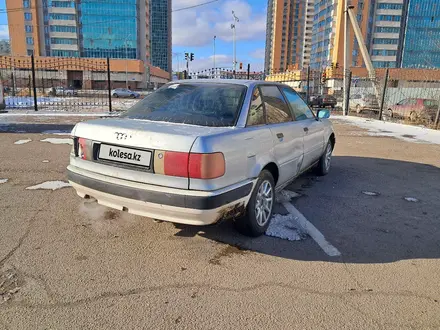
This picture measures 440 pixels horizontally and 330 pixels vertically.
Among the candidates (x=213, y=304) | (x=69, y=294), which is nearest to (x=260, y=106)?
(x=213, y=304)

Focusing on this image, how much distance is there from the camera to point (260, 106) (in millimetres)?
3719

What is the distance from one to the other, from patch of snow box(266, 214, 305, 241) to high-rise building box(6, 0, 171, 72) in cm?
9112

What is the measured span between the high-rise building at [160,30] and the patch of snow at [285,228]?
12847 cm

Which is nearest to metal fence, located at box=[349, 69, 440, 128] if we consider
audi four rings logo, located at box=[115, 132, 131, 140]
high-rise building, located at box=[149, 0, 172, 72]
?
audi four rings logo, located at box=[115, 132, 131, 140]

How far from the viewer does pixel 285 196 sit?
4.82 meters

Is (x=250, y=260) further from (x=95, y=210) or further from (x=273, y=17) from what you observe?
(x=273, y=17)

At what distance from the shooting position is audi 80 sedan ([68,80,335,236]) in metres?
2.78

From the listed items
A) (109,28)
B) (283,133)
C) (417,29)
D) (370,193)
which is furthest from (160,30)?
(283,133)

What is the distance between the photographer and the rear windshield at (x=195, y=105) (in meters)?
3.37

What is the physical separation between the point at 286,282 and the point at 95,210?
96.4 inches

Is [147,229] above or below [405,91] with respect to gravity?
below

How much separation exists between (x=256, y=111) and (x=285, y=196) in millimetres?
1663

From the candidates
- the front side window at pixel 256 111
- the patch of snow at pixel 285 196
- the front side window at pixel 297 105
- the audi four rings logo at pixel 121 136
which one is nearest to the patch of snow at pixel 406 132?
the front side window at pixel 297 105

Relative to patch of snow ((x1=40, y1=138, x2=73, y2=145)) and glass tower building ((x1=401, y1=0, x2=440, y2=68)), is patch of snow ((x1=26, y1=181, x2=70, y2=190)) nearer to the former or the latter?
patch of snow ((x1=40, y1=138, x2=73, y2=145))
